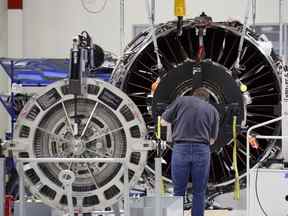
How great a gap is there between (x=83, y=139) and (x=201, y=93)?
157cm

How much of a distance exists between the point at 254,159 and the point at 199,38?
3.74ft

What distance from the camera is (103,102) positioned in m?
4.13

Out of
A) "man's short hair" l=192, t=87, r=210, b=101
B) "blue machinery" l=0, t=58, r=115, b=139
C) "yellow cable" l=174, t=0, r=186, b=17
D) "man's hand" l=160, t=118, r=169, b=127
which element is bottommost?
"man's hand" l=160, t=118, r=169, b=127

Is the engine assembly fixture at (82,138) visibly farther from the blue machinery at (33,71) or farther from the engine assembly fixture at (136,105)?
the blue machinery at (33,71)

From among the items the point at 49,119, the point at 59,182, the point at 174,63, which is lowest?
the point at 59,182

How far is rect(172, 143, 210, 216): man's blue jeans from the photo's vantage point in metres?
5.53

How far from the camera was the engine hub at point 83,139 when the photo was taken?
414cm

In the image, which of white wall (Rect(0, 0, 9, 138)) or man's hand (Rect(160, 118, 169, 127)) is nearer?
man's hand (Rect(160, 118, 169, 127))

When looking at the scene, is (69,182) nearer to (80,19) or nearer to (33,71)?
(33,71)

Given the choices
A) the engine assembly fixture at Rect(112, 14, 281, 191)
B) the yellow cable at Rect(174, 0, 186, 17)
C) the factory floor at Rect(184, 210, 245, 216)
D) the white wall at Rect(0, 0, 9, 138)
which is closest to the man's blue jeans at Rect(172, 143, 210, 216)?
the engine assembly fixture at Rect(112, 14, 281, 191)

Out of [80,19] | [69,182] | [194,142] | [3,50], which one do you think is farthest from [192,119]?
[3,50]

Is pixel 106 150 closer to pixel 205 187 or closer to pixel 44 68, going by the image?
pixel 205 187

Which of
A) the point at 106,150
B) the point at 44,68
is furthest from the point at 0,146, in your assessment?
the point at 44,68

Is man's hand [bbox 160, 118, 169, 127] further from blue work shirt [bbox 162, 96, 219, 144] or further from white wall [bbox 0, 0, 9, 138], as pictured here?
white wall [bbox 0, 0, 9, 138]
